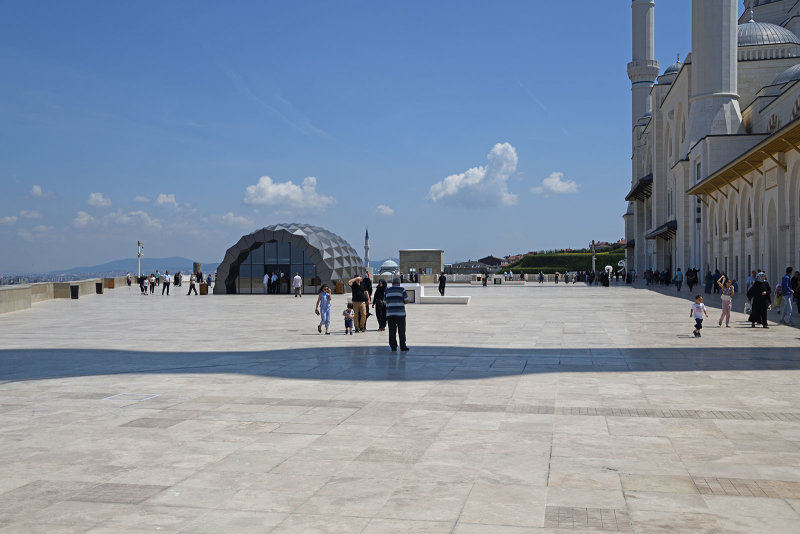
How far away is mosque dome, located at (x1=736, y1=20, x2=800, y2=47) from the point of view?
50719 mm

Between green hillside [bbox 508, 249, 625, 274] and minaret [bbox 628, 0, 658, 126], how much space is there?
66.2ft

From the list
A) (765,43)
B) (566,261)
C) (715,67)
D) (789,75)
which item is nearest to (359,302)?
(789,75)

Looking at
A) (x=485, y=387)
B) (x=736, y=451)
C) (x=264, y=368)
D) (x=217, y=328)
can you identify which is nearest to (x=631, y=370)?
(x=485, y=387)

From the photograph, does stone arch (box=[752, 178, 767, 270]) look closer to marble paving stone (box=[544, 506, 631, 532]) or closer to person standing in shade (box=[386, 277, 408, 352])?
person standing in shade (box=[386, 277, 408, 352])

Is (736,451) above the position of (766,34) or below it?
below

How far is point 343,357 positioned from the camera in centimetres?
1253

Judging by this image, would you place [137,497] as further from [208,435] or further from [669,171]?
[669,171]

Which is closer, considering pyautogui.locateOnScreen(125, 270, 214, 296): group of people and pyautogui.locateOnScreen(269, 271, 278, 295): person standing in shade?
pyautogui.locateOnScreen(269, 271, 278, 295): person standing in shade

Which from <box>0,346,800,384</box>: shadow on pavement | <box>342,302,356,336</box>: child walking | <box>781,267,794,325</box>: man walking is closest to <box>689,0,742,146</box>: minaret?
<box>781,267,794,325</box>: man walking

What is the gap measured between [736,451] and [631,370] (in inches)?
189


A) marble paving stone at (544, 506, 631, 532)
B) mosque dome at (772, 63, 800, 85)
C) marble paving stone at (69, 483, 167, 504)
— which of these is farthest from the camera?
mosque dome at (772, 63, 800, 85)

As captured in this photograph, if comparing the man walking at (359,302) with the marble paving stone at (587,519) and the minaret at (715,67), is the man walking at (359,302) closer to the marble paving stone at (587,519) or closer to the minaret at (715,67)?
the marble paving stone at (587,519)

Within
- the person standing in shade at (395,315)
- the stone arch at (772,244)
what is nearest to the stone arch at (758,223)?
the stone arch at (772,244)

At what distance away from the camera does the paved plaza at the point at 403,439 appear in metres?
4.54
